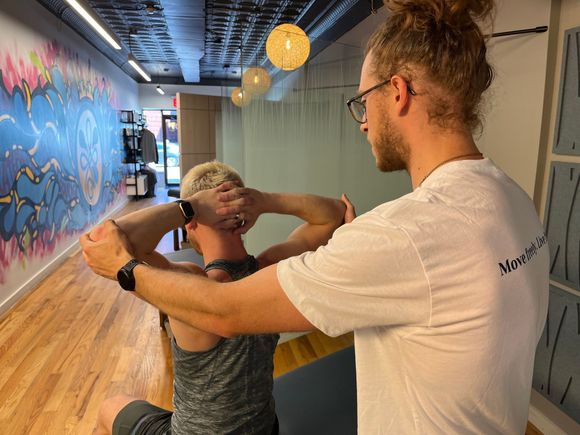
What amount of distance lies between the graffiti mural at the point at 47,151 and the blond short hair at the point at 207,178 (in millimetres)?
2969

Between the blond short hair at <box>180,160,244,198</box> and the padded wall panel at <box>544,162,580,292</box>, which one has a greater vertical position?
the blond short hair at <box>180,160,244,198</box>

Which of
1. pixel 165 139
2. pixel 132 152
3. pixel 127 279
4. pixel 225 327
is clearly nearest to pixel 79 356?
pixel 127 279

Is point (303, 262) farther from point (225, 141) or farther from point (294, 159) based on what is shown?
point (225, 141)

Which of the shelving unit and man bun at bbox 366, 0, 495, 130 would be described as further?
the shelving unit

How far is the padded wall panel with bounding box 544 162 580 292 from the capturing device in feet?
6.49

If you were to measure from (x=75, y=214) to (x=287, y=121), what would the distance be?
3.99m

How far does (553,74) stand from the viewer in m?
2.08

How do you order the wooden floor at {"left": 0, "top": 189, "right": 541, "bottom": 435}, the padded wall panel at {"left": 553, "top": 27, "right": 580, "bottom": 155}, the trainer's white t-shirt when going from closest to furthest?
1. the trainer's white t-shirt
2. the padded wall panel at {"left": 553, "top": 27, "right": 580, "bottom": 155}
3. the wooden floor at {"left": 0, "top": 189, "right": 541, "bottom": 435}

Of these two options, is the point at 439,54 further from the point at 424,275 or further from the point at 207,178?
the point at 207,178

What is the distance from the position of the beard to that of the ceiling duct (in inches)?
183

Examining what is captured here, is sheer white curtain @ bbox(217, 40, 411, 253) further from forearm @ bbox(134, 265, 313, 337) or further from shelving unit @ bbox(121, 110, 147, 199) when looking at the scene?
shelving unit @ bbox(121, 110, 147, 199)

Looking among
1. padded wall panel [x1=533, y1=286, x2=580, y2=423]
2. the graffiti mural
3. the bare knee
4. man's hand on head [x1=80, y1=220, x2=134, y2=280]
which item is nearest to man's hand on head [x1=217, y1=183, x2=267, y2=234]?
man's hand on head [x1=80, y1=220, x2=134, y2=280]

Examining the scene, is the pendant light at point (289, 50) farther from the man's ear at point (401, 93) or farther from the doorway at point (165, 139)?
the doorway at point (165, 139)

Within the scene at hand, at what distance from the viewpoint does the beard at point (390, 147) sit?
2.70 feet
